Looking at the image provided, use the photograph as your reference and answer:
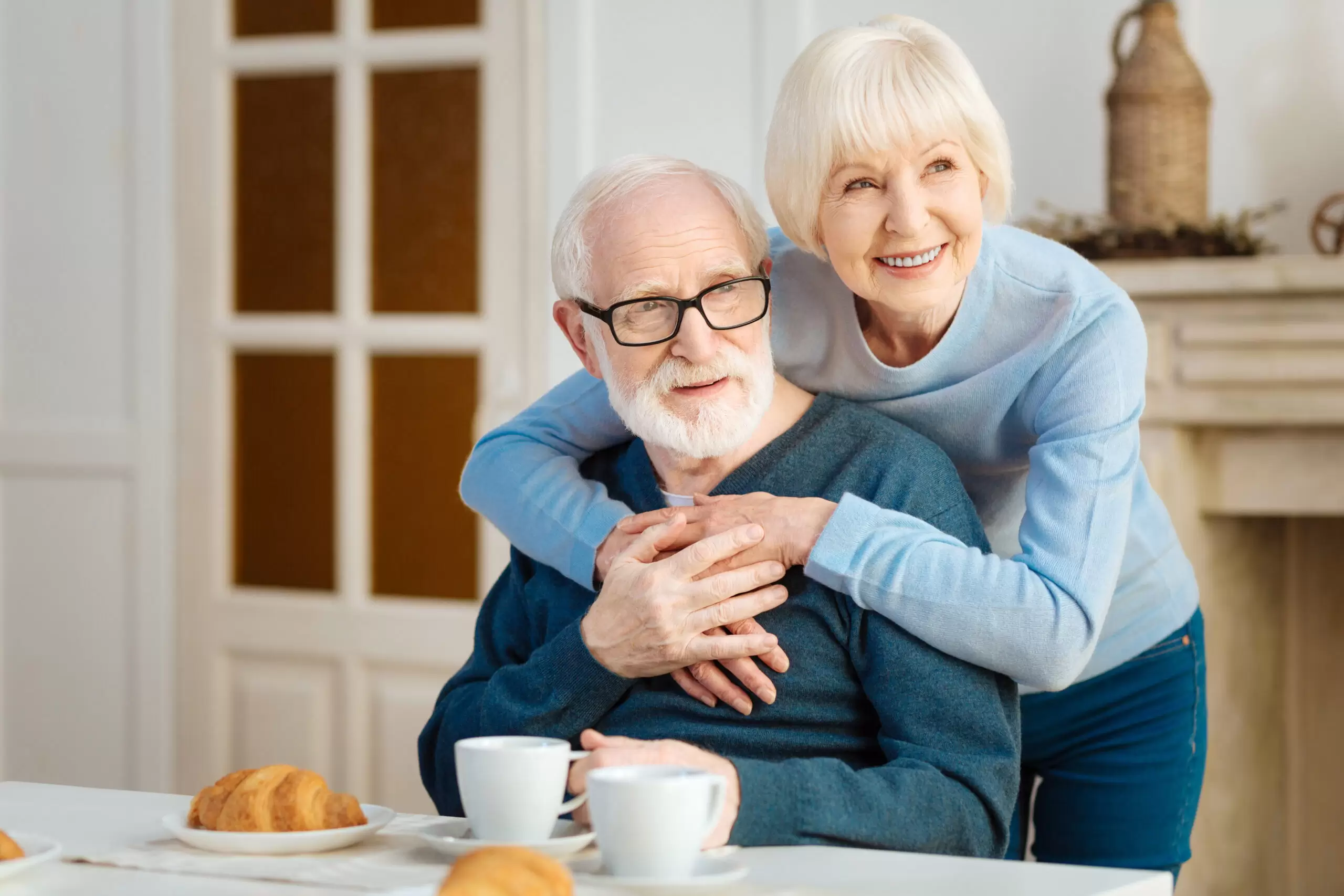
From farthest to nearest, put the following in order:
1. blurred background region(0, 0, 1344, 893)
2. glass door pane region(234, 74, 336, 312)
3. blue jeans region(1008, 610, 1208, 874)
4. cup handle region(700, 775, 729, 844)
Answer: glass door pane region(234, 74, 336, 312) < blurred background region(0, 0, 1344, 893) < blue jeans region(1008, 610, 1208, 874) < cup handle region(700, 775, 729, 844)

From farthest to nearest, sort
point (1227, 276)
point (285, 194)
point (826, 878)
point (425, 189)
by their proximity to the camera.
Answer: point (285, 194) → point (425, 189) → point (1227, 276) → point (826, 878)

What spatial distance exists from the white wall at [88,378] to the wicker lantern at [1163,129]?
236 centimetres

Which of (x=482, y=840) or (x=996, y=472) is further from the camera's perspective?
(x=996, y=472)

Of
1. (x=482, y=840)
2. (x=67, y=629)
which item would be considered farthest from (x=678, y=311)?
(x=67, y=629)

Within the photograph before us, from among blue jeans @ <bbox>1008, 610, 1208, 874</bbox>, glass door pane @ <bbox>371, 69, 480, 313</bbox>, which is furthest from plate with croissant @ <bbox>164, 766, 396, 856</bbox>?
glass door pane @ <bbox>371, 69, 480, 313</bbox>

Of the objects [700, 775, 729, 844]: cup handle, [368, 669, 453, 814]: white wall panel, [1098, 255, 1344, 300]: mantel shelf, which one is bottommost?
[368, 669, 453, 814]: white wall panel

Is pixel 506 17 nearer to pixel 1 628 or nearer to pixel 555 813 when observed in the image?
pixel 1 628

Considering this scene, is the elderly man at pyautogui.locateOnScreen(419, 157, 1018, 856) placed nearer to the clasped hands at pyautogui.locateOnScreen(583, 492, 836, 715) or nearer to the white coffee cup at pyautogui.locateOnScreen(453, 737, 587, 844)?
the clasped hands at pyautogui.locateOnScreen(583, 492, 836, 715)

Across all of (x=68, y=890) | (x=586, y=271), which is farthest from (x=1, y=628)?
(x=68, y=890)

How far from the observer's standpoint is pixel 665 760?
115 cm

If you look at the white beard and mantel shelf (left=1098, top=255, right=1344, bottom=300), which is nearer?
the white beard

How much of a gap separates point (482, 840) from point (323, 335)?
2.78 metres

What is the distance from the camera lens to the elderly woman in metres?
1.34

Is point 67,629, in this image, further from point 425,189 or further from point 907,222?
point 907,222
